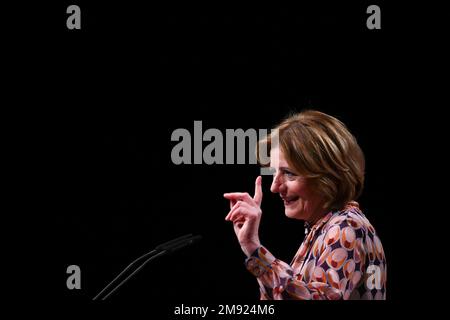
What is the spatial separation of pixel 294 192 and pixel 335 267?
0.41 metres

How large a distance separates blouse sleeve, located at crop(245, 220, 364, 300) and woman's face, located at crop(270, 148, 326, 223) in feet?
0.68

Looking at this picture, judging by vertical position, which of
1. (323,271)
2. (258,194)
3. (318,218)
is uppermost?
(258,194)

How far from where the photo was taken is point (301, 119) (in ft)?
8.53

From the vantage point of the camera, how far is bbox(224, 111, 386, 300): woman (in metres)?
2.24

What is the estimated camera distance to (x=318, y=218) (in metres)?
2.58

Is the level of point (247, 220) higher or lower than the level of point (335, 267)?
higher

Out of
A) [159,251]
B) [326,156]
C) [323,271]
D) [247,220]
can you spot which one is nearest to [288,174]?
[326,156]

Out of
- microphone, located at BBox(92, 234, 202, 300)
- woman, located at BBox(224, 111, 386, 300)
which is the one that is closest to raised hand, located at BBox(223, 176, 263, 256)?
woman, located at BBox(224, 111, 386, 300)

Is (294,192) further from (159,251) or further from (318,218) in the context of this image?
(159,251)

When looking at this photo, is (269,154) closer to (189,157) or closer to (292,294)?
(189,157)

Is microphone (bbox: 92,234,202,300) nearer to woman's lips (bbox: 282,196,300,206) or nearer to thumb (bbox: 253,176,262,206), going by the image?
thumb (bbox: 253,176,262,206)

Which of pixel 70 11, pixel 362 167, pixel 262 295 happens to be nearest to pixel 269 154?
pixel 362 167

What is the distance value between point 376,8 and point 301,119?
3.01 ft

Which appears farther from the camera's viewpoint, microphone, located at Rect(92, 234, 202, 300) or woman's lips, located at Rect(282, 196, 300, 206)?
woman's lips, located at Rect(282, 196, 300, 206)
